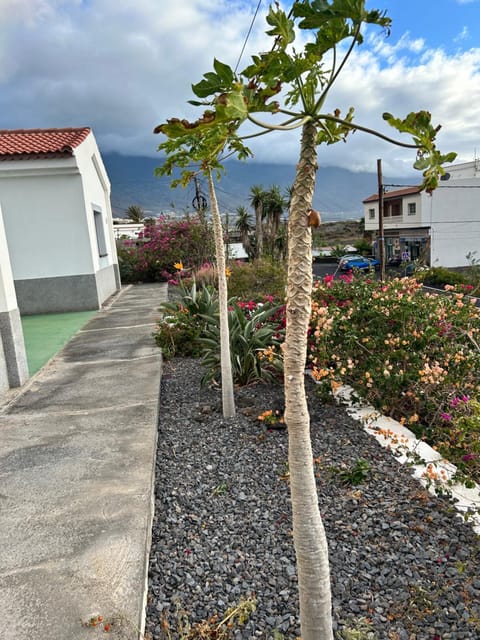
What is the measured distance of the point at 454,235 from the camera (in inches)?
1425

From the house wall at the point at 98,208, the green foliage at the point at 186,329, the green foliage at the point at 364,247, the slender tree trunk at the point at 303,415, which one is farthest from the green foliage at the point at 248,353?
the green foliage at the point at 364,247

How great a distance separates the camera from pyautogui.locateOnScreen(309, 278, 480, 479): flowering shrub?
342 cm

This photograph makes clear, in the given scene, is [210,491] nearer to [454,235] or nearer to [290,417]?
[290,417]

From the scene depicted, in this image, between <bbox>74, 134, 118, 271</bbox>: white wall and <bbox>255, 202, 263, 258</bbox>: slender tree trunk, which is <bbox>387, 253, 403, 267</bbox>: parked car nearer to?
<bbox>255, 202, 263, 258</bbox>: slender tree trunk

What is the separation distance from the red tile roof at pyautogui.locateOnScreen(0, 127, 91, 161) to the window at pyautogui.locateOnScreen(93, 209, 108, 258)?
1882mm

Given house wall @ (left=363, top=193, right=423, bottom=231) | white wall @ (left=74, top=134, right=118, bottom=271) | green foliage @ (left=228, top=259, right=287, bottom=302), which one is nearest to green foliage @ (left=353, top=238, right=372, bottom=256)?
house wall @ (left=363, top=193, right=423, bottom=231)

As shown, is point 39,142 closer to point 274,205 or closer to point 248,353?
point 248,353

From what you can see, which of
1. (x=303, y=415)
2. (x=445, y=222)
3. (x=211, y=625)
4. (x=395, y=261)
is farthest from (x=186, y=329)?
(x=445, y=222)

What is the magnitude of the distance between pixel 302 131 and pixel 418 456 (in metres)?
2.33

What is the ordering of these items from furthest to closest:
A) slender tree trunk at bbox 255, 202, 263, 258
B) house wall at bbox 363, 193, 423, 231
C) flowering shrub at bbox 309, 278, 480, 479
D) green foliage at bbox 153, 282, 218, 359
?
1. house wall at bbox 363, 193, 423, 231
2. slender tree trunk at bbox 255, 202, 263, 258
3. green foliage at bbox 153, 282, 218, 359
4. flowering shrub at bbox 309, 278, 480, 479

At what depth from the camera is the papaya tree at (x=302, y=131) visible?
1.07 metres

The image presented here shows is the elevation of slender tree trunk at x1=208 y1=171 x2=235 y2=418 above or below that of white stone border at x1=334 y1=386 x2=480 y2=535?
above

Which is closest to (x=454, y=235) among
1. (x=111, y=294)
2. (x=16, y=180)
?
(x=111, y=294)

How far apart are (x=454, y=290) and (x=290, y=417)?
4.16 metres
